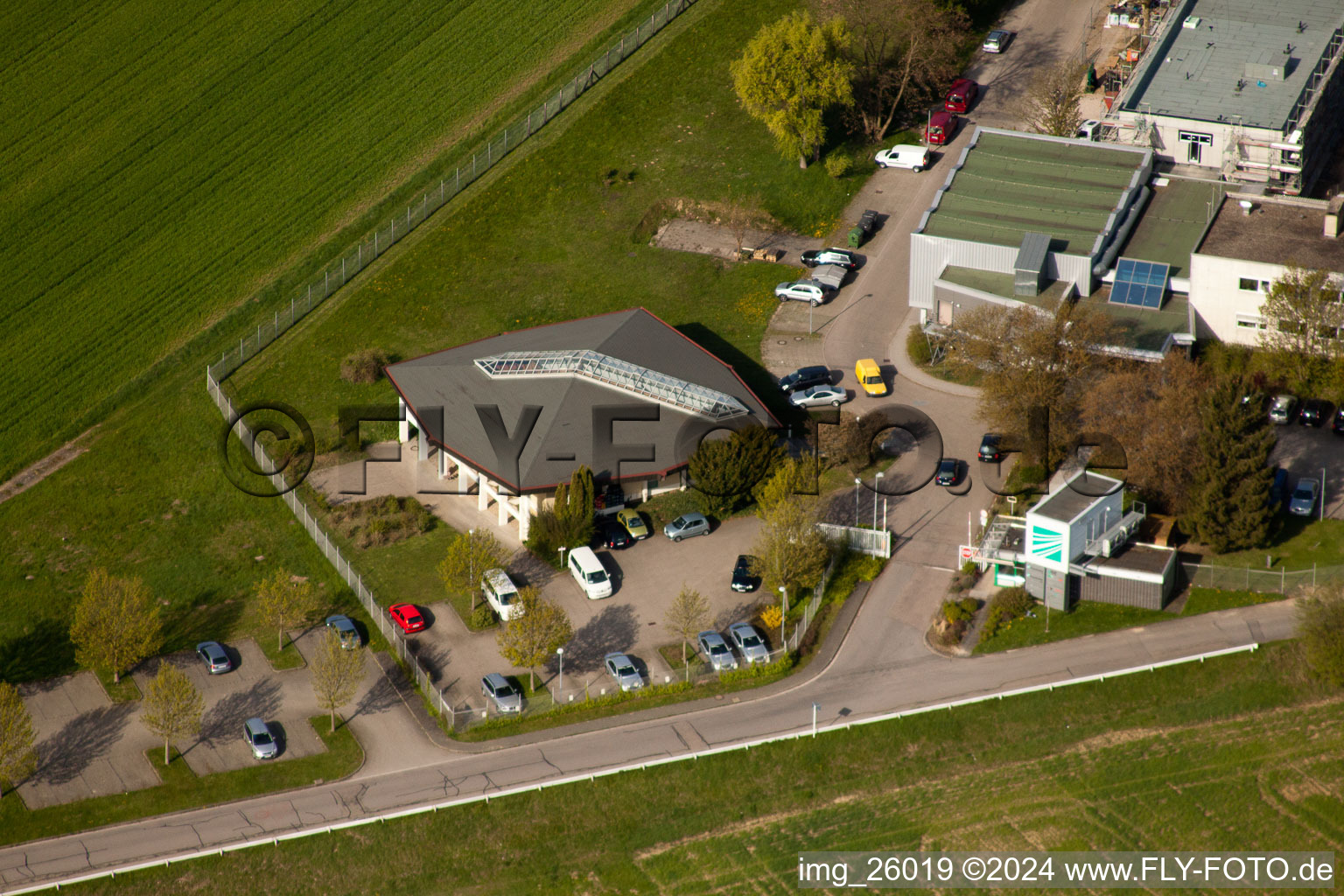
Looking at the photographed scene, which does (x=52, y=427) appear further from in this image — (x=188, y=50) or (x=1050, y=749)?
(x=1050, y=749)

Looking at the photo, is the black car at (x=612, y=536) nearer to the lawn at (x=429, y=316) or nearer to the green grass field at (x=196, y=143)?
the lawn at (x=429, y=316)

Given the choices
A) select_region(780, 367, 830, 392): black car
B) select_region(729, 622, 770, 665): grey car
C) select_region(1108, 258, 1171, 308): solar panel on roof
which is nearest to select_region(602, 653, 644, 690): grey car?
select_region(729, 622, 770, 665): grey car

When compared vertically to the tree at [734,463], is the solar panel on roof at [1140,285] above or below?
above

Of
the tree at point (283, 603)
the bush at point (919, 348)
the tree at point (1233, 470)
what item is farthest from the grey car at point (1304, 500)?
the tree at point (283, 603)

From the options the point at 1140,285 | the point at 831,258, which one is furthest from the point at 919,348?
the point at 1140,285

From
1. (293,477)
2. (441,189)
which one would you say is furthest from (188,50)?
(293,477)

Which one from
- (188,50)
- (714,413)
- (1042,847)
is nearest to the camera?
(1042,847)
